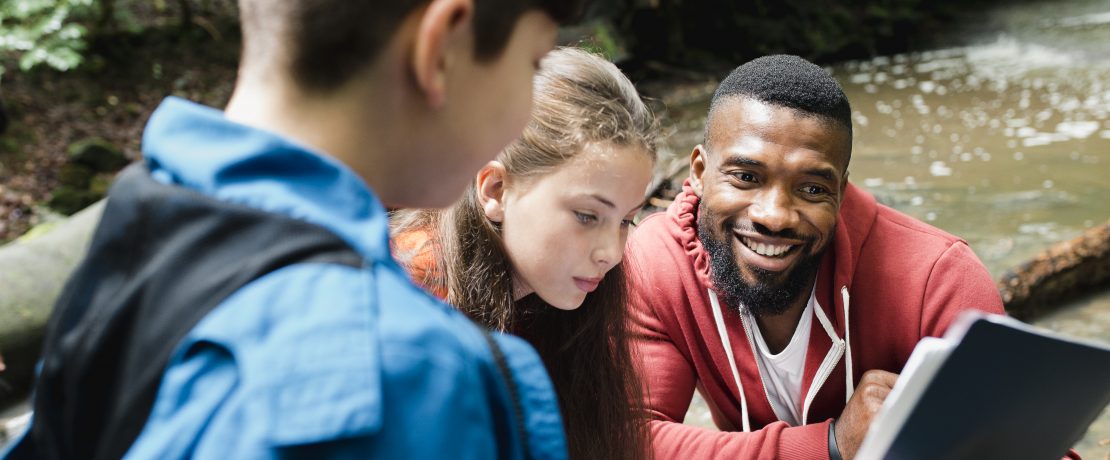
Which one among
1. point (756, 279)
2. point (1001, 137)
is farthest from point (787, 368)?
point (1001, 137)

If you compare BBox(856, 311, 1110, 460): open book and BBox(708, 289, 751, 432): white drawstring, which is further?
BBox(708, 289, 751, 432): white drawstring

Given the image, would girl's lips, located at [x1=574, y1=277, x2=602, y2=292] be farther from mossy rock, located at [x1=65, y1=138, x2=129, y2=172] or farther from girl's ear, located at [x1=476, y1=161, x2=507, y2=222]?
mossy rock, located at [x1=65, y1=138, x2=129, y2=172]

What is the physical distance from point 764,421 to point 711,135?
0.73 meters

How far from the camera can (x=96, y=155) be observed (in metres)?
6.66

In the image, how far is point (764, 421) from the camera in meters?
2.44

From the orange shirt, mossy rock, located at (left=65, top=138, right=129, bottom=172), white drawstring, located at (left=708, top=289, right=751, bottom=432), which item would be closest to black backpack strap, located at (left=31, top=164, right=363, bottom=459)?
the orange shirt

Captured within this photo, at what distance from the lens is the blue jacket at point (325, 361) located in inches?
27.9

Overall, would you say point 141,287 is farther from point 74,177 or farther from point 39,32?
point 39,32

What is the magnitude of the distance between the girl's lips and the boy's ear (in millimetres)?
1029

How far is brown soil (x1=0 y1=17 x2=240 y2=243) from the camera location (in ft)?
21.2

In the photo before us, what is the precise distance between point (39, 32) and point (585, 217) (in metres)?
6.19

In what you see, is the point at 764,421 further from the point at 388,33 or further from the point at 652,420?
the point at 388,33

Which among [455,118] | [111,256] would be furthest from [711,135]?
[111,256]

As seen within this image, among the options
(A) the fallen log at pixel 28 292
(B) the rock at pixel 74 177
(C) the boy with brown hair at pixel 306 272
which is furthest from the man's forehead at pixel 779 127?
(B) the rock at pixel 74 177
